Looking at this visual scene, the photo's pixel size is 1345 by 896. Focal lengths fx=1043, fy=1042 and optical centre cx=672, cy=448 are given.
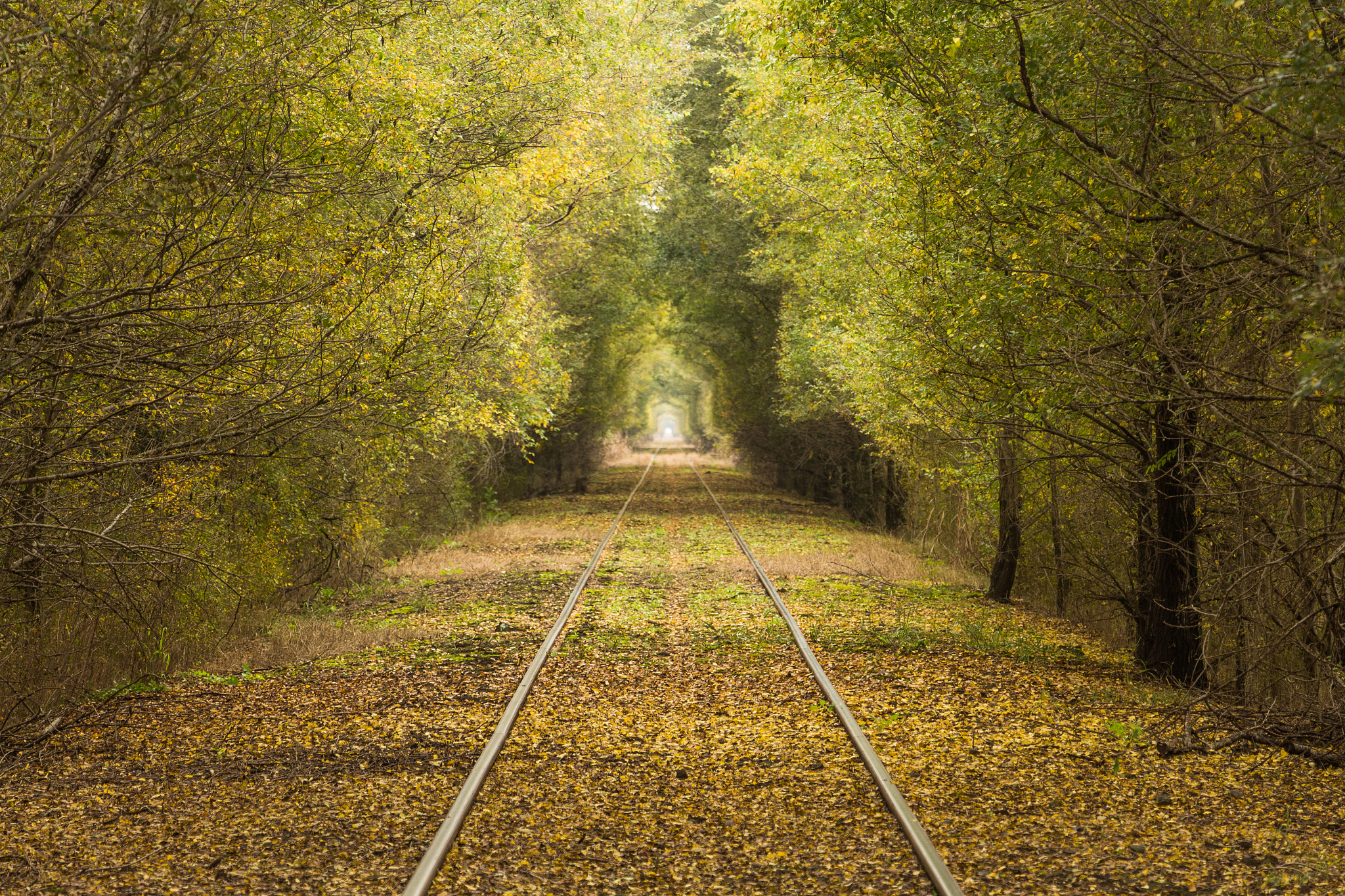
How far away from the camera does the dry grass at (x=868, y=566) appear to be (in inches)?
608

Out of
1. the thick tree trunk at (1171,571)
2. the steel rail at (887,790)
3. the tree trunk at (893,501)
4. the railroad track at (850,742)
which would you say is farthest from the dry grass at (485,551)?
the thick tree trunk at (1171,571)

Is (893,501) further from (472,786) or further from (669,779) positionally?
(472,786)

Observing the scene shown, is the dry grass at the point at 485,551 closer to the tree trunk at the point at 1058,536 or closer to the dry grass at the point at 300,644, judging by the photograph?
the dry grass at the point at 300,644

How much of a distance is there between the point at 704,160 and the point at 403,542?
47.1 feet

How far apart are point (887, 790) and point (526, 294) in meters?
10.8

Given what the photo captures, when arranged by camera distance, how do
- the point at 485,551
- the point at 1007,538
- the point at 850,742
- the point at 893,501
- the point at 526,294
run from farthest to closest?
the point at 893,501 → the point at 485,551 → the point at 526,294 → the point at 1007,538 → the point at 850,742

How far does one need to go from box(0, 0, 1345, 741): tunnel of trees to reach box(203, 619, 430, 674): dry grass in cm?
44

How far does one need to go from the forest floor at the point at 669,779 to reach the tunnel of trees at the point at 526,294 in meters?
1.02

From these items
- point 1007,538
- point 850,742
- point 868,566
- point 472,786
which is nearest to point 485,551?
point 868,566

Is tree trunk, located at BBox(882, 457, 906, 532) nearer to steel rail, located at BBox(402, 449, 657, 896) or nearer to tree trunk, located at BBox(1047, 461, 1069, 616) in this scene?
tree trunk, located at BBox(1047, 461, 1069, 616)

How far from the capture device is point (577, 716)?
24.7ft

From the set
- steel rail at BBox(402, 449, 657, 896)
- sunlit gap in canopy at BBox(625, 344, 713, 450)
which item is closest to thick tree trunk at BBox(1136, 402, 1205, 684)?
steel rail at BBox(402, 449, 657, 896)

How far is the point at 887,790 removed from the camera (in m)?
5.71

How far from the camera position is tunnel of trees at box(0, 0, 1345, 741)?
5664mm
